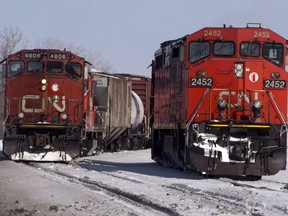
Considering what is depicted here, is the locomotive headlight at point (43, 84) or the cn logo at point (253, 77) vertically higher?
the locomotive headlight at point (43, 84)

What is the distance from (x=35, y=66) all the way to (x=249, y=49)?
9.00 metres

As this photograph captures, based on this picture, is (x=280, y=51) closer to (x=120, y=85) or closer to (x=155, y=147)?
(x=155, y=147)

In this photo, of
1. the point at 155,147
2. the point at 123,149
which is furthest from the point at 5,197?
the point at 123,149

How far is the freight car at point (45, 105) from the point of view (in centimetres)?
2338

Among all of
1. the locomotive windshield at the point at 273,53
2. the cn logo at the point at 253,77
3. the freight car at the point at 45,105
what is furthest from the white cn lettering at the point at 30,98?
the locomotive windshield at the point at 273,53

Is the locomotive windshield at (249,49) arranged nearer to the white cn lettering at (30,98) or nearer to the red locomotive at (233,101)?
the red locomotive at (233,101)

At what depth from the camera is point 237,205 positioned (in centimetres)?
1166

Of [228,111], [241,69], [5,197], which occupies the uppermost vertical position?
[241,69]

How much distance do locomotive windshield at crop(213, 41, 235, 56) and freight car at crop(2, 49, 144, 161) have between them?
24.1ft

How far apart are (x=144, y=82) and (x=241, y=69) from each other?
21790 millimetres

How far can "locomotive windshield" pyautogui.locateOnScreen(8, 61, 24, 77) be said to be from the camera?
24427mm

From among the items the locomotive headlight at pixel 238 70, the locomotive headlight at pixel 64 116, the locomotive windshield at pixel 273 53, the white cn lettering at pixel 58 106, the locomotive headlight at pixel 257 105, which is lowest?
the locomotive headlight at pixel 64 116

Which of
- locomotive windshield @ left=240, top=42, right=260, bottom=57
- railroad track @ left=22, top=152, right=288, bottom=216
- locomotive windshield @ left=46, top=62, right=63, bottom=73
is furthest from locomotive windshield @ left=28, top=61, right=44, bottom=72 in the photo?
locomotive windshield @ left=240, top=42, right=260, bottom=57

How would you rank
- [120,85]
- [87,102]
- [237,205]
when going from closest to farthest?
[237,205]
[87,102]
[120,85]
